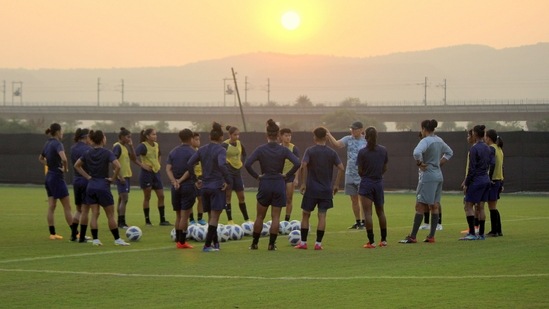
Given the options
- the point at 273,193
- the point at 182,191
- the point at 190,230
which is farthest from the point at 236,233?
the point at 273,193

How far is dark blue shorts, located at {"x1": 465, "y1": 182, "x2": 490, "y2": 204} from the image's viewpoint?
21.6 metres

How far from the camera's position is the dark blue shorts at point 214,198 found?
62.6 feet

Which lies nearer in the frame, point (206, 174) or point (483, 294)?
point (483, 294)

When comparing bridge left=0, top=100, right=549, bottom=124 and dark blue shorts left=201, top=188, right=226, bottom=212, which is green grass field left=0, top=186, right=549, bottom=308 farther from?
bridge left=0, top=100, right=549, bottom=124

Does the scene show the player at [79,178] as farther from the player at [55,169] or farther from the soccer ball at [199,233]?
the soccer ball at [199,233]

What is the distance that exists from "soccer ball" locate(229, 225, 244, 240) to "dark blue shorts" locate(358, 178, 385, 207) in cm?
286

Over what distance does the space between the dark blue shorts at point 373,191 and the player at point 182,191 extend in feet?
10.1

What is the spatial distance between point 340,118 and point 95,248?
130889 mm

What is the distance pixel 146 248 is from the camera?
1980 cm

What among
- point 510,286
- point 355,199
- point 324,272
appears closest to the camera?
point 510,286

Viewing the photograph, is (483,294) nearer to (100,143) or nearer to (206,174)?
(206,174)

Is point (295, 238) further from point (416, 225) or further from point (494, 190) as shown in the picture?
point (494, 190)

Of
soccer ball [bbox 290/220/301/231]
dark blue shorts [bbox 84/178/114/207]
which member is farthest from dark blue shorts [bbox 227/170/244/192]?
dark blue shorts [bbox 84/178/114/207]

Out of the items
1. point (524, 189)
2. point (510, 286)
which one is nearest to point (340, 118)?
point (524, 189)
